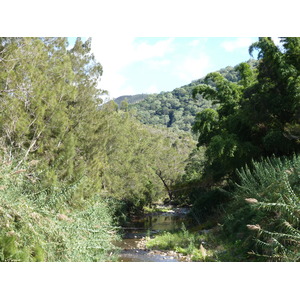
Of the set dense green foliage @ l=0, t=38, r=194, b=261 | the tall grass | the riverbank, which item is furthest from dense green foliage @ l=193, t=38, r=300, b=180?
the tall grass

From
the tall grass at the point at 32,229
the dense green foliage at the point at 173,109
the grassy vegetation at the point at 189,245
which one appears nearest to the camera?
the tall grass at the point at 32,229

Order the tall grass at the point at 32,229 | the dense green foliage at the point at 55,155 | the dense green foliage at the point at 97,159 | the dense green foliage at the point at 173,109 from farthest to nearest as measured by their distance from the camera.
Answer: the dense green foliage at the point at 173,109, the dense green foliage at the point at 97,159, the dense green foliage at the point at 55,155, the tall grass at the point at 32,229

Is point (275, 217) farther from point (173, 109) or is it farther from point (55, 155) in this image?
point (173, 109)

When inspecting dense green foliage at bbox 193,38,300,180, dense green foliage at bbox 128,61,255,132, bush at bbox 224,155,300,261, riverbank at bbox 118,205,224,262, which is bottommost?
riverbank at bbox 118,205,224,262

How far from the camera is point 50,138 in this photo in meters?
11.5

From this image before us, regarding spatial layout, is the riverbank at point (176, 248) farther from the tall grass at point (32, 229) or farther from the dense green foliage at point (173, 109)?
the dense green foliage at point (173, 109)

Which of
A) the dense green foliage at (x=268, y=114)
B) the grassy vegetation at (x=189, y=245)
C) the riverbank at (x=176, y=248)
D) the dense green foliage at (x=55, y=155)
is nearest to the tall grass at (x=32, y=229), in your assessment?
the dense green foliage at (x=55, y=155)

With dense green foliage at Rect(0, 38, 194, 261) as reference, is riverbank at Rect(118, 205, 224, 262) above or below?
below

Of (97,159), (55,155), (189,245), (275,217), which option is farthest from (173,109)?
(275,217)

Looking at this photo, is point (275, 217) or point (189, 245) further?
point (189, 245)

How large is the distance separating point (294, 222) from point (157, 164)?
3062 cm

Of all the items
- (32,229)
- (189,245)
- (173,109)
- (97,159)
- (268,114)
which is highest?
(173,109)

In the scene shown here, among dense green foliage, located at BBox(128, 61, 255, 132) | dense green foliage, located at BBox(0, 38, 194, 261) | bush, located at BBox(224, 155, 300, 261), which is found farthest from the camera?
dense green foliage, located at BBox(128, 61, 255, 132)

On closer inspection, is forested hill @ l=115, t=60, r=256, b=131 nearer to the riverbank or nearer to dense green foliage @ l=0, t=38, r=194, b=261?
dense green foliage @ l=0, t=38, r=194, b=261
